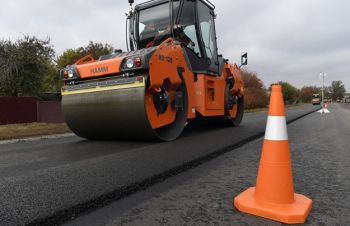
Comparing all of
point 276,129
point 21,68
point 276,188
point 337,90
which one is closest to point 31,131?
point 276,129

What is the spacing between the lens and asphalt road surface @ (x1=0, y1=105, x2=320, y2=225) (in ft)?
7.41

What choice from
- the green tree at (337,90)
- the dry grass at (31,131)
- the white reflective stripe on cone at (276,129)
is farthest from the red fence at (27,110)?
the green tree at (337,90)

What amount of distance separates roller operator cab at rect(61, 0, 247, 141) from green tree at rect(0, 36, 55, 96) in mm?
15084

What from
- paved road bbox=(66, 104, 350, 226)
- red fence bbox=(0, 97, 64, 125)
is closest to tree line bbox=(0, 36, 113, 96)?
red fence bbox=(0, 97, 64, 125)

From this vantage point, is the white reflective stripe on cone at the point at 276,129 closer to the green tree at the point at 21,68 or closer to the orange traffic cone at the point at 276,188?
the orange traffic cone at the point at 276,188

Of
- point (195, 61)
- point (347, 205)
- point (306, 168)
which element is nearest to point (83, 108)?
point (195, 61)

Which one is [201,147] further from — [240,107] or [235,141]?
[240,107]

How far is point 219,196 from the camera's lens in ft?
8.92

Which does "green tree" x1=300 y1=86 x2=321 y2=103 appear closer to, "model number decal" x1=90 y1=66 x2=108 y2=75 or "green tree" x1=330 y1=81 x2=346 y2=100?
"green tree" x1=330 y1=81 x2=346 y2=100

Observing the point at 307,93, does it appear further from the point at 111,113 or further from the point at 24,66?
the point at 111,113

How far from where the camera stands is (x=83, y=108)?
5301 millimetres

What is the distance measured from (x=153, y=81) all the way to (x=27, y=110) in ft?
42.1

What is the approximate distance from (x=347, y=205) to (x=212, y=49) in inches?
218

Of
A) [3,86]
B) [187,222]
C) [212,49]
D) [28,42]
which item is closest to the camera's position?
[187,222]
